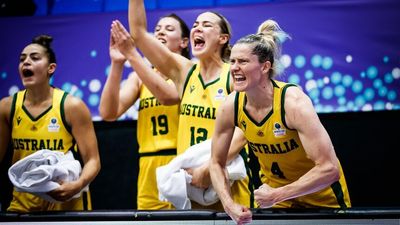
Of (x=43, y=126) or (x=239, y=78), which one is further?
(x=43, y=126)

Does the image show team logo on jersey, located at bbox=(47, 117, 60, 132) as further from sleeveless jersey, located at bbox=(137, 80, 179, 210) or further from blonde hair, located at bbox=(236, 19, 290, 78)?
blonde hair, located at bbox=(236, 19, 290, 78)

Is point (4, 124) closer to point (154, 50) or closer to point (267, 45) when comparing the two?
point (154, 50)

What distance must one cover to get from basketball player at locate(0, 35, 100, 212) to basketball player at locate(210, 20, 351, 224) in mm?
1078

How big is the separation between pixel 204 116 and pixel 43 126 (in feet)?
3.48

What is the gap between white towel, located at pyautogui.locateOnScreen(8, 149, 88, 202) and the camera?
391 centimetres

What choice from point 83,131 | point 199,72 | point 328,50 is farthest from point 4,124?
point 328,50

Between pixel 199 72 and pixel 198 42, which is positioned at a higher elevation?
pixel 198 42

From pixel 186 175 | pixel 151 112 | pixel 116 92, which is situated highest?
pixel 116 92

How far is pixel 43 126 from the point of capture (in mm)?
4371

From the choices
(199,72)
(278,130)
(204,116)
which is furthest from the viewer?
(199,72)

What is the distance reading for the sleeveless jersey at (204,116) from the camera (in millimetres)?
4086

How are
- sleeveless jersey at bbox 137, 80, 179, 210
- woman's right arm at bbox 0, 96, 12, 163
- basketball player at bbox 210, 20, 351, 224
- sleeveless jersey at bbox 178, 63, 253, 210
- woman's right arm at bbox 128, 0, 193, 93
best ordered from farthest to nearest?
sleeveless jersey at bbox 137, 80, 179, 210 → woman's right arm at bbox 0, 96, 12, 163 → woman's right arm at bbox 128, 0, 193, 93 → sleeveless jersey at bbox 178, 63, 253, 210 → basketball player at bbox 210, 20, 351, 224

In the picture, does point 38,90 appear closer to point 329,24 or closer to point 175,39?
point 175,39

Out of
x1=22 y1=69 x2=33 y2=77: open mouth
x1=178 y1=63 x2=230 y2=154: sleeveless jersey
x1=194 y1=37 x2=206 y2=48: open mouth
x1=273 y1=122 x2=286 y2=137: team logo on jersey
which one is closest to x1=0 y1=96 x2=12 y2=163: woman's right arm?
x1=22 y1=69 x2=33 y2=77: open mouth
